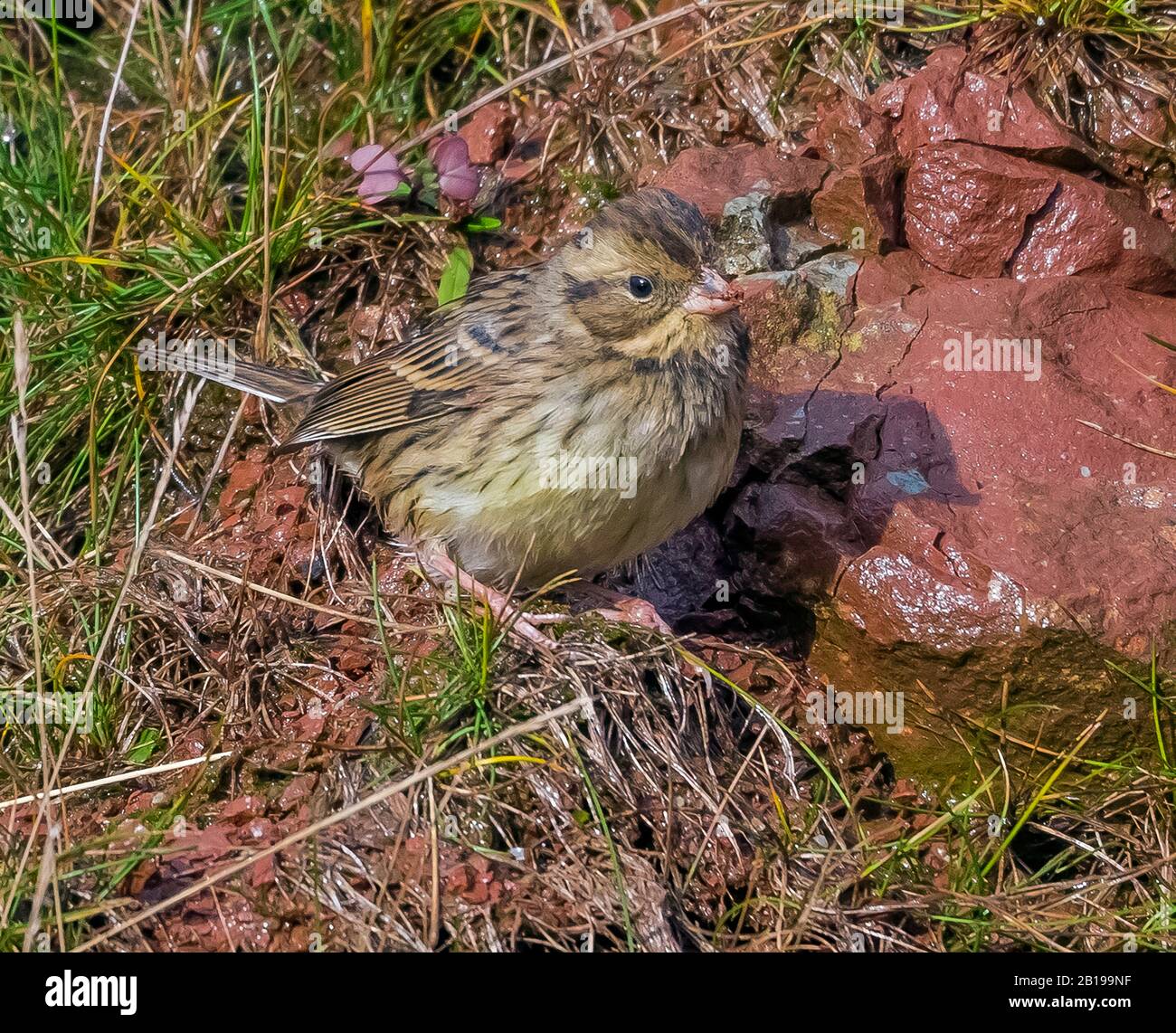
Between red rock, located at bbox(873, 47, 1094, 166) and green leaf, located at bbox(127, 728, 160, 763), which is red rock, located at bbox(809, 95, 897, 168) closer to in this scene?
red rock, located at bbox(873, 47, 1094, 166)

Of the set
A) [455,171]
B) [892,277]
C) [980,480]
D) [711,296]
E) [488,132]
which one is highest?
[488,132]

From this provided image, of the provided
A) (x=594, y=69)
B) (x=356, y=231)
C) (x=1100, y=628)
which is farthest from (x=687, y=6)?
(x=1100, y=628)

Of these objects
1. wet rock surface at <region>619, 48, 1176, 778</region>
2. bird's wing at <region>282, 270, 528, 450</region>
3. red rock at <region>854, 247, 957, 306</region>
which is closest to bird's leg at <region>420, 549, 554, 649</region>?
bird's wing at <region>282, 270, 528, 450</region>

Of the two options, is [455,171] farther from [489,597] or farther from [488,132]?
[489,597]

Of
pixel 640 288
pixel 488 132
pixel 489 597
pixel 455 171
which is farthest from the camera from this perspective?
pixel 488 132

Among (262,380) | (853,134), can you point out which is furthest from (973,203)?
(262,380)

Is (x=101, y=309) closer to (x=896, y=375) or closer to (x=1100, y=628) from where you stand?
(x=896, y=375)
